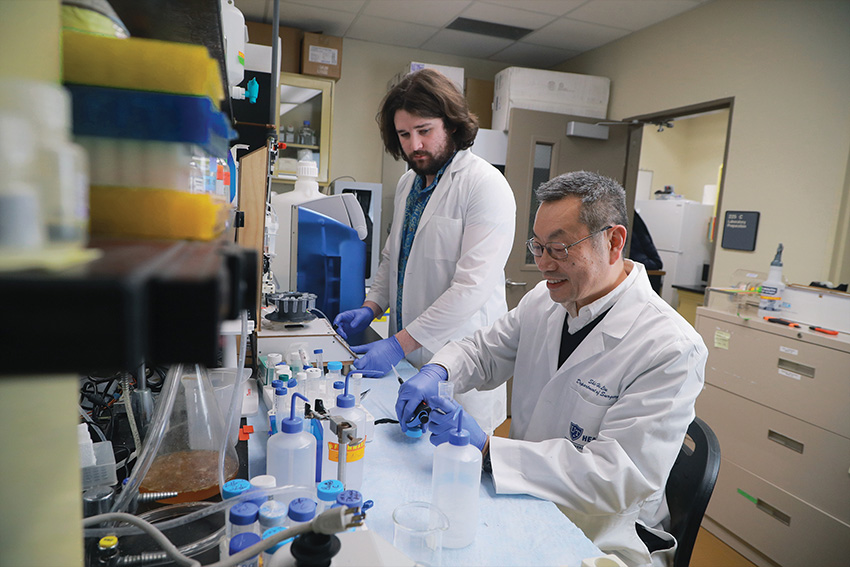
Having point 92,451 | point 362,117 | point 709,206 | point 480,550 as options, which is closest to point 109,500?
point 92,451

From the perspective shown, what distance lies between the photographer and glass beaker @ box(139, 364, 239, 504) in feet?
3.05

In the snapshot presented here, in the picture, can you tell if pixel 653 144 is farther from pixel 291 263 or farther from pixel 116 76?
pixel 116 76

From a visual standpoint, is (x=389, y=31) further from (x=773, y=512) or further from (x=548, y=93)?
(x=773, y=512)

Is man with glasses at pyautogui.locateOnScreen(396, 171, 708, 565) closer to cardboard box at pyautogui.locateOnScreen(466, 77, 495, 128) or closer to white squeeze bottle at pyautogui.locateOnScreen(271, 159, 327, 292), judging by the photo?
white squeeze bottle at pyautogui.locateOnScreen(271, 159, 327, 292)

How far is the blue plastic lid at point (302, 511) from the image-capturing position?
0.71 metres

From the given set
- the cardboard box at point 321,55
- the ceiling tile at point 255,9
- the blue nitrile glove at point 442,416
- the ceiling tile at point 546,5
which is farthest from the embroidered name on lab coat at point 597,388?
the cardboard box at point 321,55

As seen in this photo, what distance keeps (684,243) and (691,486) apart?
3949mm

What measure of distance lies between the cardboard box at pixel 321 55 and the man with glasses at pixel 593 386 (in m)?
3.05

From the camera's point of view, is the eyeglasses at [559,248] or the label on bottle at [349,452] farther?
the eyeglasses at [559,248]

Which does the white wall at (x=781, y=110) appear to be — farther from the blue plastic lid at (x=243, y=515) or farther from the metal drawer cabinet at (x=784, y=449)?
the blue plastic lid at (x=243, y=515)

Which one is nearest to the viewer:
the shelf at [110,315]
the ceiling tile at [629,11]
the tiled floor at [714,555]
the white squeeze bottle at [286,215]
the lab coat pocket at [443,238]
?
the shelf at [110,315]

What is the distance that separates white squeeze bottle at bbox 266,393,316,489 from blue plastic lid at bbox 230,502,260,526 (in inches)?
7.3

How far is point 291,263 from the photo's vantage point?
2.17m

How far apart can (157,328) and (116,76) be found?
10.3 inches
